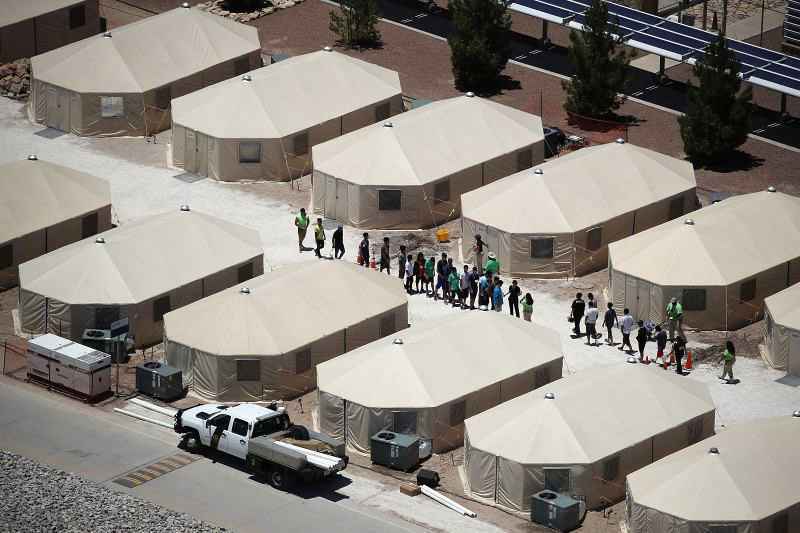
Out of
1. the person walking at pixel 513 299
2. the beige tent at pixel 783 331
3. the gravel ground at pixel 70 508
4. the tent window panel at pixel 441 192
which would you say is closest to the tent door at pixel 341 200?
the tent window panel at pixel 441 192

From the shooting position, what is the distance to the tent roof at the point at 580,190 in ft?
233

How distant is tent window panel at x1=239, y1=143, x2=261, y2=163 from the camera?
77.3m

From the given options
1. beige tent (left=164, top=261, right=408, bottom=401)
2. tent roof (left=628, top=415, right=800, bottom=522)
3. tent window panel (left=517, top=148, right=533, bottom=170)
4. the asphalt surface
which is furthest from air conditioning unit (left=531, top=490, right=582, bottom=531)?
the asphalt surface

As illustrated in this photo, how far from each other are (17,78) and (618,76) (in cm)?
2451

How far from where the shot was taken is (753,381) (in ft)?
210

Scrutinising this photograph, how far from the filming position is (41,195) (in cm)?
7169

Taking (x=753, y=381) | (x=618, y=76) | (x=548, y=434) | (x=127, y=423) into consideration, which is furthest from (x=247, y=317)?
(x=618, y=76)

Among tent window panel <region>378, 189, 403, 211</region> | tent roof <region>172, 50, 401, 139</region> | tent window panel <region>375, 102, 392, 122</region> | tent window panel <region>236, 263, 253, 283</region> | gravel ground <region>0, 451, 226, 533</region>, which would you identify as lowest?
gravel ground <region>0, 451, 226, 533</region>

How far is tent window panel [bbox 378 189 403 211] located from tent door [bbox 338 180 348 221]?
1.30 meters

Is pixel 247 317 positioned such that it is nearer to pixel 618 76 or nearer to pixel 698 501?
pixel 698 501

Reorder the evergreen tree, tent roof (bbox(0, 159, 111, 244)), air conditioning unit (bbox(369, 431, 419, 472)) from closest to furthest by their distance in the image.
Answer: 1. air conditioning unit (bbox(369, 431, 419, 472))
2. tent roof (bbox(0, 159, 111, 244))
3. the evergreen tree

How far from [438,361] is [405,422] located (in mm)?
2310

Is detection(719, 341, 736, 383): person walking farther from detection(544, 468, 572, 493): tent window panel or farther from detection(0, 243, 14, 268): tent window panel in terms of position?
detection(0, 243, 14, 268): tent window panel

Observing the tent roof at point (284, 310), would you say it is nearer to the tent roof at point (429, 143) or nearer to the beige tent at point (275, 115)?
the tent roof at point (429, 143)
